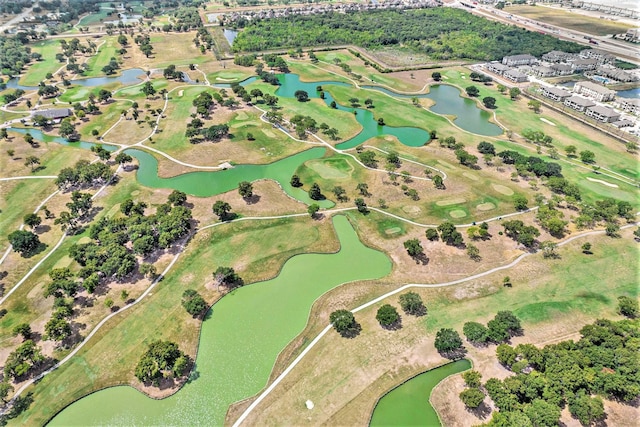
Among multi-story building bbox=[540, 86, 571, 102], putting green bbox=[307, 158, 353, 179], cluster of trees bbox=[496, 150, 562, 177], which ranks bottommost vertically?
putting green bbox=[307, 158, 353, 179]

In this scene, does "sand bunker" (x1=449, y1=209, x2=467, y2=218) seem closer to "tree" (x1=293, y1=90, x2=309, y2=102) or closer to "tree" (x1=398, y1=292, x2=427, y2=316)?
"tree" (x1=398, y1=292, x2=427, y2=316)

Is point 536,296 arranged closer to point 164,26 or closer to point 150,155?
point 150,155

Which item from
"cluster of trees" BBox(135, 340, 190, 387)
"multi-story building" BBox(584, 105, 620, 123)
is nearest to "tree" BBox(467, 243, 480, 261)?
"cluster of trees" BBox(135, 340, 190, 387)

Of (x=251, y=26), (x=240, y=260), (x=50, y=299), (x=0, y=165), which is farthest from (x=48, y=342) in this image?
(x=251, y=26)

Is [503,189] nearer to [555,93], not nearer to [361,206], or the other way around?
[361,206]

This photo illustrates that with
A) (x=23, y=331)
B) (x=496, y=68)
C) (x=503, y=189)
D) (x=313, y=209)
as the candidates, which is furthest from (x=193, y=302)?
(x=496, y=68)
